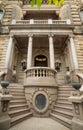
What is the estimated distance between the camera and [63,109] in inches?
294

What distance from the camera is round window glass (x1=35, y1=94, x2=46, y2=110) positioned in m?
8.31

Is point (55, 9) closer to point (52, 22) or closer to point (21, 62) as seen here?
point (52, 22)

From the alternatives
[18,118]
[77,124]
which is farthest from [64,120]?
[18,118]

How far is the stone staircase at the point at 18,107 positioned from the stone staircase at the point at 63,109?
179cm

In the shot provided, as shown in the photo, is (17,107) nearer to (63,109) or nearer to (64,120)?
(63,109)

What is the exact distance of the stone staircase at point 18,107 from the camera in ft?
21.9

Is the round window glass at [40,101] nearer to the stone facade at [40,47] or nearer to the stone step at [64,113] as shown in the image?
the stone facade at [40,47]

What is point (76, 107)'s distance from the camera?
18.5ft

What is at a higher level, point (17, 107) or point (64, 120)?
point (17, 107)

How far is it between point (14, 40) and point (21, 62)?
108 inches

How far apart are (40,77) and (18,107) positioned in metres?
2.83

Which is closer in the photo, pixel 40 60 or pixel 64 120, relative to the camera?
pixel 64 120

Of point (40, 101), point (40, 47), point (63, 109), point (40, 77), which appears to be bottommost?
point (63, 109)

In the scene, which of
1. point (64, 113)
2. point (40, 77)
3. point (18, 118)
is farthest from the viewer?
point (40, 77)
